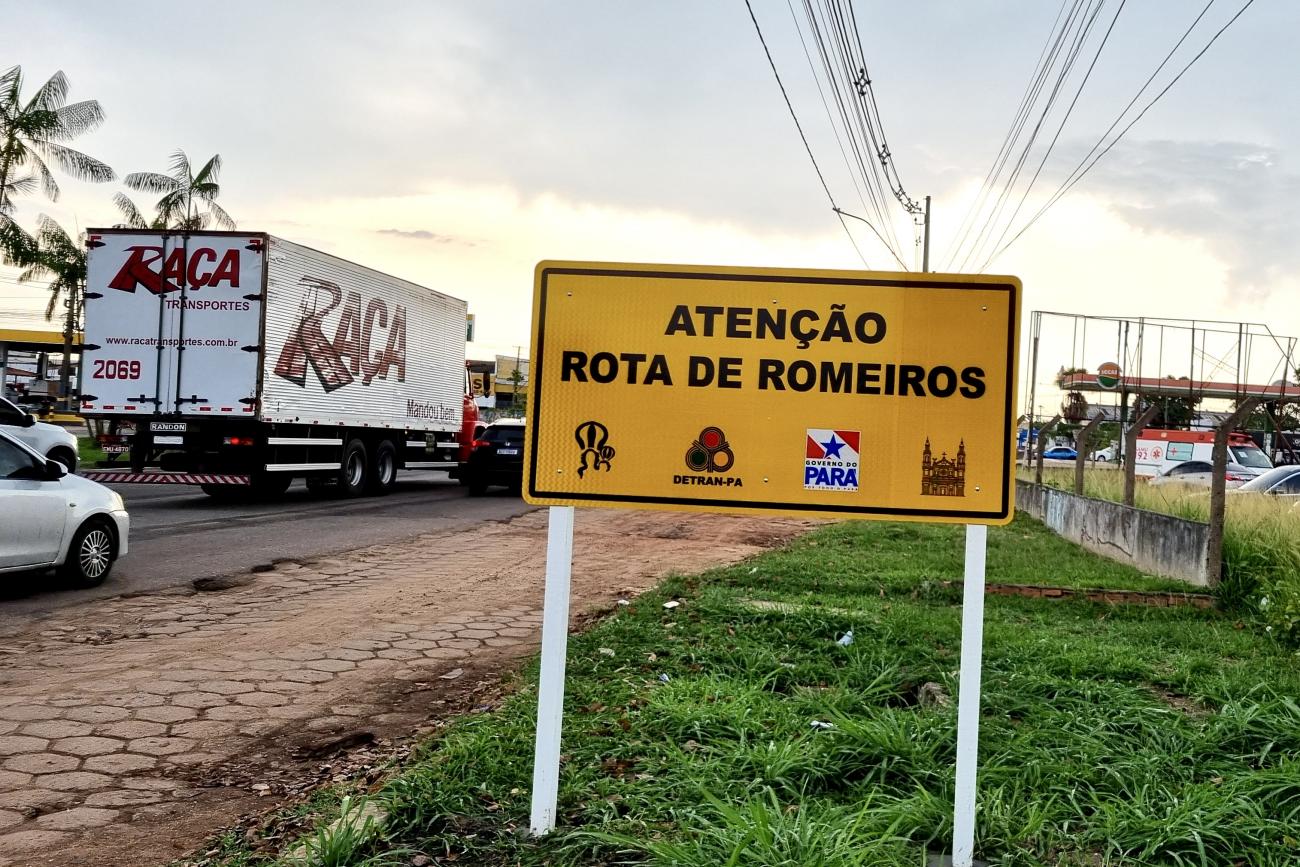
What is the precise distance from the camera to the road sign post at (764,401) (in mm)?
3484

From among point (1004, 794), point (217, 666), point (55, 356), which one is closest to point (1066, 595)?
point (1004, 794)

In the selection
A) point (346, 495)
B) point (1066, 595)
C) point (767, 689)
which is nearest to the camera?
point (767, 689)

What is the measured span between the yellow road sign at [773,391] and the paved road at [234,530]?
5.46 m

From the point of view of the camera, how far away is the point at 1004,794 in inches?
146

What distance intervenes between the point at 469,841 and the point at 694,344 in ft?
5.84

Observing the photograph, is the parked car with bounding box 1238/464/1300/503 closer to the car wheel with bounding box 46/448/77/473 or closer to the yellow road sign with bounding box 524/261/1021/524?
the yellow road sign with bounding box 524/261/1021/524

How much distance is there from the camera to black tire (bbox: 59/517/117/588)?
8570mm

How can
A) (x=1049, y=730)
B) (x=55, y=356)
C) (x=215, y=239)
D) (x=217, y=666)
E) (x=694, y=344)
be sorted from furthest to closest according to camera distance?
1. (x=55, y=356)
2. (x=215, y=239)
3. (x=217, y=666)
4. (x=1049, y=730)
5. (x=694, y=344)

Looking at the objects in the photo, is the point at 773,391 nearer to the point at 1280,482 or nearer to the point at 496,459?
the point at 496,459

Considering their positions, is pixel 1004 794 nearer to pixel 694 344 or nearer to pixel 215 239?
pixel 694 344

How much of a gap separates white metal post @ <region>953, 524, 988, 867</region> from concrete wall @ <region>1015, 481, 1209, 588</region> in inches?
223

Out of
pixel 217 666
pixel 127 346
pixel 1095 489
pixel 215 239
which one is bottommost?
pixel 217 666

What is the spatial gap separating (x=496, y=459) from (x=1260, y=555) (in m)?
13.6

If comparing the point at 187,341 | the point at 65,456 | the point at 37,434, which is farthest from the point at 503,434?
the point at 37,434
